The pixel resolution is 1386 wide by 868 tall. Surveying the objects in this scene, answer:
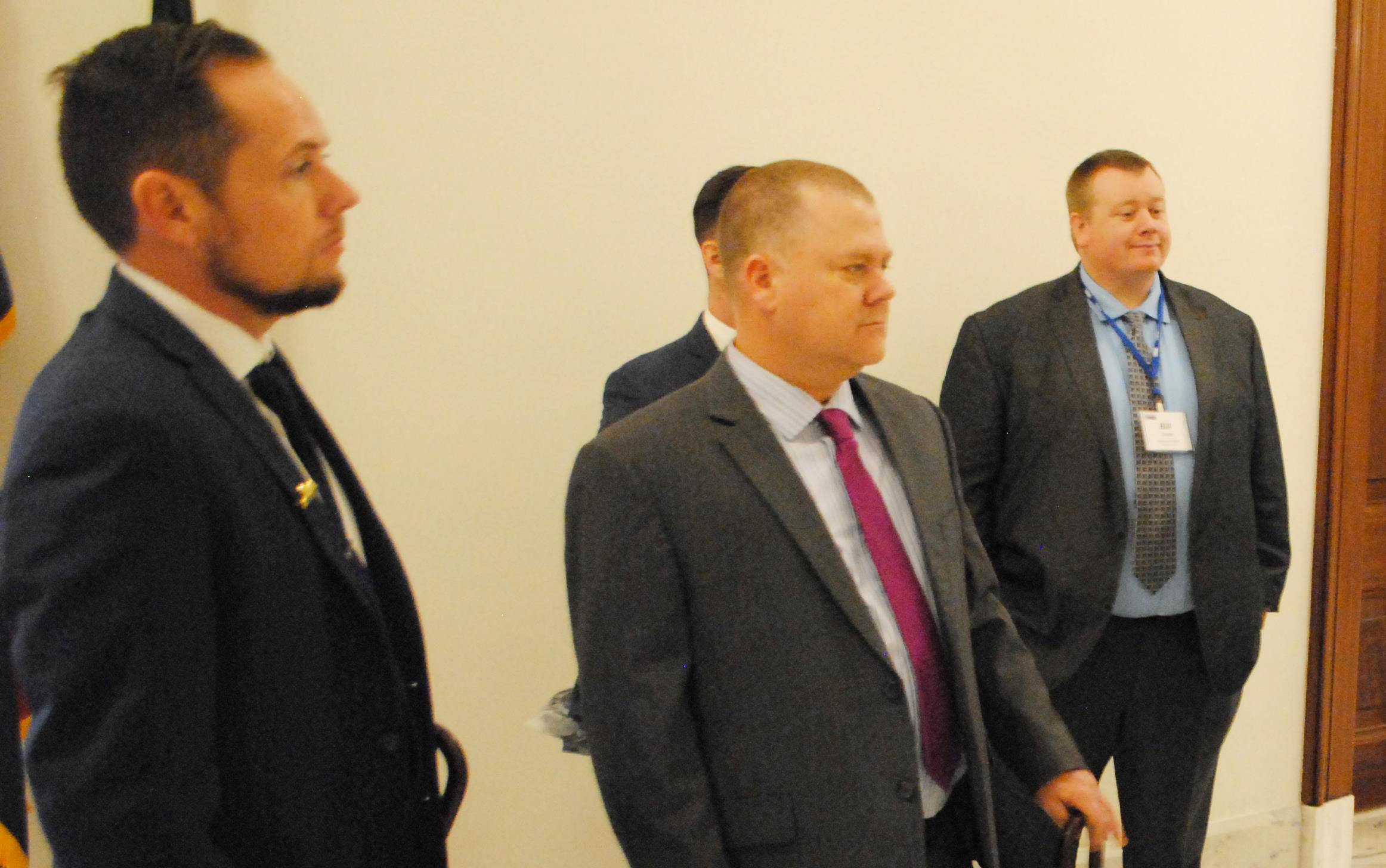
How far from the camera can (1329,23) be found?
3.26 metres

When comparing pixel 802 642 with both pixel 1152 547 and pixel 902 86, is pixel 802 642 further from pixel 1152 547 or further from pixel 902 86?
pixel 902 86

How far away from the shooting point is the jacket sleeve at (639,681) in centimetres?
129

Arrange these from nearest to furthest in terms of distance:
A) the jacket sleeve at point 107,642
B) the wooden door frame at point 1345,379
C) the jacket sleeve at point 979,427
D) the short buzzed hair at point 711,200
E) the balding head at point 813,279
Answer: the jacket sleeve at point 107,642 → the balding head at point 813,279 → the short buzzed hair at point 711,200 → the jacket sleeve at point 979,427 → the wooden door frame at point 1345,379

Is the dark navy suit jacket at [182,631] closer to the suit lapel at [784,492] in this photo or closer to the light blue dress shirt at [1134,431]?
the suit lapel at [784,492]

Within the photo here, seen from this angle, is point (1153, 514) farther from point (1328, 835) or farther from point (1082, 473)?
point (1328, 835)

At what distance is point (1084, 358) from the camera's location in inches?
97.8

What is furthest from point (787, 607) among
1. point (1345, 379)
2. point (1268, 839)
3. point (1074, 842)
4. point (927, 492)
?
point (1268, 839)

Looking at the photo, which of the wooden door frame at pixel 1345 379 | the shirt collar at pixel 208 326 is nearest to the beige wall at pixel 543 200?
the wooden door frame at pixel 1345 379

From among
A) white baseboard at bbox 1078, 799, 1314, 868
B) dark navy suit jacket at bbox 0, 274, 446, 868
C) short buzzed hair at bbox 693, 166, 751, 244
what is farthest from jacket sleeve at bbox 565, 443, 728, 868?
white baseboard at bbox 1078, 799, 1314, 868

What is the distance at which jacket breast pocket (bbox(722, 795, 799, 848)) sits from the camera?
1.33m

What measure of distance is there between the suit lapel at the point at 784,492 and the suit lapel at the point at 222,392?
21.0 inches

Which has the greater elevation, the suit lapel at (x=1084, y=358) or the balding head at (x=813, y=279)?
the balding head at (x=813, y=279)

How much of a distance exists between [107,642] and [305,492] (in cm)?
23

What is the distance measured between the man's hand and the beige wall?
1351 millimetres
